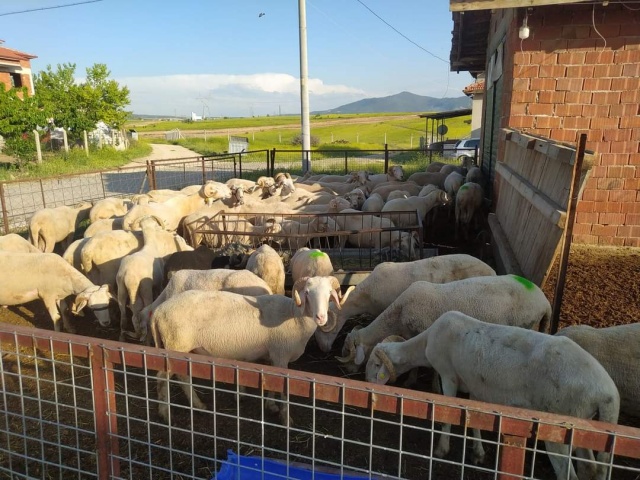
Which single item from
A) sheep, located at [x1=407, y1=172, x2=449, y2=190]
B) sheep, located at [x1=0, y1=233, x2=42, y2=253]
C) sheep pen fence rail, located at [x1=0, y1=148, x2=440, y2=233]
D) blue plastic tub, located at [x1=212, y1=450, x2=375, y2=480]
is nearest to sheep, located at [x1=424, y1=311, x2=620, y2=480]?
blue plastic tub, located at [x1=212, y1=450, x2=375, y2=480]

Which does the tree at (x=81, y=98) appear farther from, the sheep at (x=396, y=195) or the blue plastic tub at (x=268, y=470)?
the blue plastic tub at (x=268, y=470)

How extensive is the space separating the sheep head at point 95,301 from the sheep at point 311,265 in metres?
2.81

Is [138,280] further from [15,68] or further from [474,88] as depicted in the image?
[15,68]

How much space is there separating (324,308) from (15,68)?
47.7 metres

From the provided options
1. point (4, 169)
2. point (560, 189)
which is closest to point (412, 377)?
point (560, 189)

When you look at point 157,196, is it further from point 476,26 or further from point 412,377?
point 476,26

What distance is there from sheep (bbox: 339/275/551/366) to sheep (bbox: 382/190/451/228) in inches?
203

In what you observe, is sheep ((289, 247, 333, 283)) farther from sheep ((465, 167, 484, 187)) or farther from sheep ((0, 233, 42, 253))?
sheep ((465, 167, 484, 187))

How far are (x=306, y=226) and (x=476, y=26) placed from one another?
8.73 m

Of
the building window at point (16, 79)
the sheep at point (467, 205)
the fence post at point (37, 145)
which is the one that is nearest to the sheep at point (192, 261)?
the sheep at point (467, 205)

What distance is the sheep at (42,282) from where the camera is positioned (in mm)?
7441

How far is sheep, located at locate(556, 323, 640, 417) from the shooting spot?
4.45m

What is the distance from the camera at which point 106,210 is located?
1184cm

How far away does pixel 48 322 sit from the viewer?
815cm
